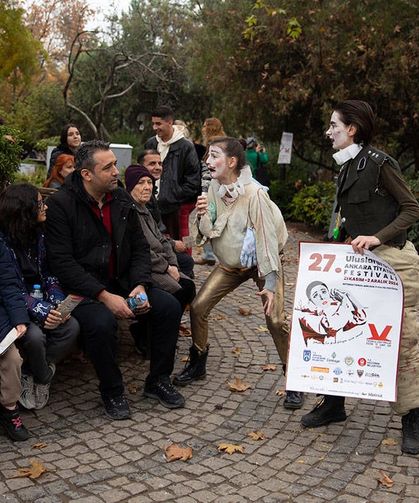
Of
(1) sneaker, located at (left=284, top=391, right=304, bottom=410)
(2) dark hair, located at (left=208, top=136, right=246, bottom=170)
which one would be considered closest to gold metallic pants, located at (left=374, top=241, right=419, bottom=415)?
(1) sneaker, located at (left=284, top=391, right=304, bottom=410)

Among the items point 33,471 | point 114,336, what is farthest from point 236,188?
point 33,471

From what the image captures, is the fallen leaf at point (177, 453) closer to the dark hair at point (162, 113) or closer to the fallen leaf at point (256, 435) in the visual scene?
the fallen leaf at point (256, 435)

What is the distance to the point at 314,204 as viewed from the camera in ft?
43.7

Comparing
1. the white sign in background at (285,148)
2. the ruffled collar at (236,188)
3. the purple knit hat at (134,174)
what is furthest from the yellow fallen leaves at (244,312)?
the white sign in background at (285,148)

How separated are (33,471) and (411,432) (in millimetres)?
2223

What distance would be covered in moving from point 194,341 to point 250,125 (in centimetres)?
1037

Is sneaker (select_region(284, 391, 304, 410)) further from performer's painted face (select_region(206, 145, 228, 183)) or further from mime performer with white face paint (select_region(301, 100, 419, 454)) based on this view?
performer's painted face (select_region(206, 145, 228, 183))

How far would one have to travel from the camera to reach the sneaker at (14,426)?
3822 mm

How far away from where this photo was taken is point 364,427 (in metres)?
4.16

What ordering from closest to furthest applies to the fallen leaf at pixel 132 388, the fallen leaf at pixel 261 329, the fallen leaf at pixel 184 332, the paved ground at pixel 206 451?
1. the paved ground at pixel 206 451
2. the fallen leaf at pixel 132 388
3. the fallen leaf at pixel 184 332
4. the fallen leaf at pixel 261 329

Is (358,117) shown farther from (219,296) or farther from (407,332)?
(219,296)

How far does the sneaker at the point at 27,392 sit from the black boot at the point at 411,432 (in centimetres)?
237

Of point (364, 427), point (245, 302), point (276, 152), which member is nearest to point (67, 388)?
point (364, 427)

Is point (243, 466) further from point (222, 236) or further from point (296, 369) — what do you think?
point (222, 236)
